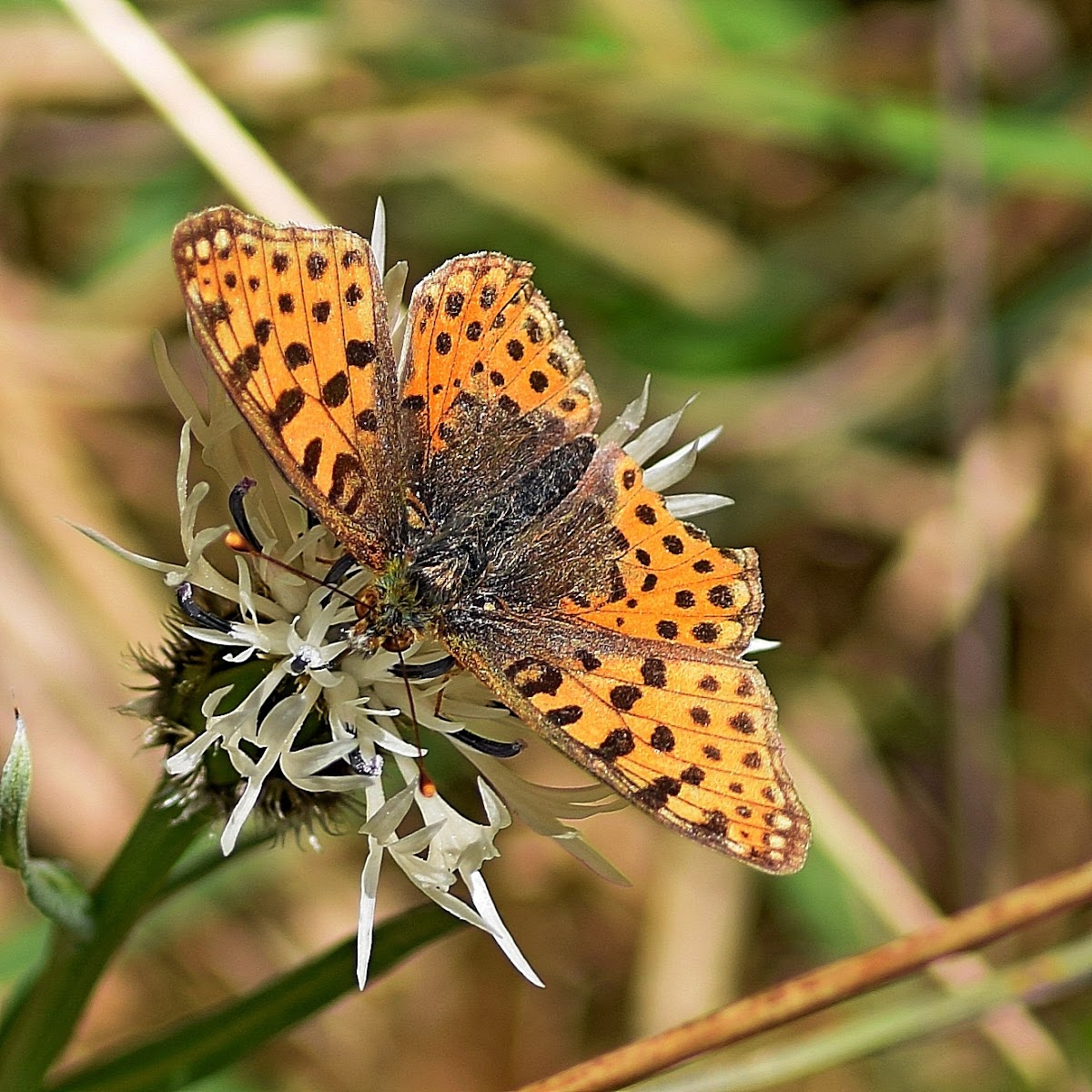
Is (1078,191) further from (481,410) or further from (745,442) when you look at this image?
(481,410)

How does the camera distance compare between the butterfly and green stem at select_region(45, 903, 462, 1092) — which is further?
green stem at select_region(45, 903, 462, 1092)

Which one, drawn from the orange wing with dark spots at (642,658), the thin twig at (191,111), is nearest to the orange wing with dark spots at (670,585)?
the orange wing with dark spots at (642,658)

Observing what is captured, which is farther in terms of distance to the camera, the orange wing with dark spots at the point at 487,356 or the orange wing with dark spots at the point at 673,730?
the orange wing with dark spots at the point at 487,356

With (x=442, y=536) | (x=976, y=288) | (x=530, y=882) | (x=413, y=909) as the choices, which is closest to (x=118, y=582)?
(x=530, y=882)

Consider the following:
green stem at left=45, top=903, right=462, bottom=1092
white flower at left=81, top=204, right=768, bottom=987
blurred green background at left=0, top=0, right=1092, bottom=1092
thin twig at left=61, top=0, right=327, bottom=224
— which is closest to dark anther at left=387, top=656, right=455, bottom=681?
white flower at left=81, top=204, right=768, bottom=987

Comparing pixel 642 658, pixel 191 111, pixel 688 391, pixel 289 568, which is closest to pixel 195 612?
pixel 289 568

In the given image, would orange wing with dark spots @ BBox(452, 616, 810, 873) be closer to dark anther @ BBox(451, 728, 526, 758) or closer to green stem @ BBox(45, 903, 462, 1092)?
dark anther @ BBox(451, 728, 526, 758)

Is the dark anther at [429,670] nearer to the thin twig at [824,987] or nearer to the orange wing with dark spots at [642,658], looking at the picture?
the orange wing with dark spots at [642,658]

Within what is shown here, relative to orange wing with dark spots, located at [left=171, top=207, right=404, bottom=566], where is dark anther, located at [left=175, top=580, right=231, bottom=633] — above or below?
below
